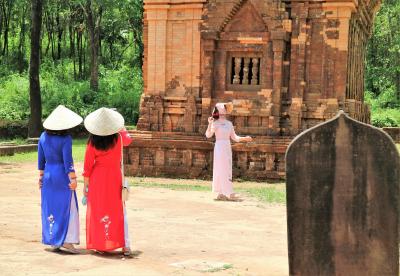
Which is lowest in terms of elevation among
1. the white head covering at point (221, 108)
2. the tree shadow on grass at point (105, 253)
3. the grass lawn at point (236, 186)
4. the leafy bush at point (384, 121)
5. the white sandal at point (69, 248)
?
the grass lawn at point (236, 186)

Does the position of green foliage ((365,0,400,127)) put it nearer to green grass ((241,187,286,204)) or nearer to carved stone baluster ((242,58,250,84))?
carved stone baluster ((242,58,250,84))

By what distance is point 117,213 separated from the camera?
7277mm

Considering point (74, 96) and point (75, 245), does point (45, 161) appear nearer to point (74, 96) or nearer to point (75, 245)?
point (75, 245)

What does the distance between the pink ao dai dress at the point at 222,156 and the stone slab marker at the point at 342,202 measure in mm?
7127

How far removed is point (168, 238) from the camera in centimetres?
829

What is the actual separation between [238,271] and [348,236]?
1758 mm

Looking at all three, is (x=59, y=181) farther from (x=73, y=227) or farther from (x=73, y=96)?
(x=73, y=96)

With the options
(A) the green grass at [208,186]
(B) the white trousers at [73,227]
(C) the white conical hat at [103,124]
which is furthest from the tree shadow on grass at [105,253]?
(A) the green grass at [208,186]

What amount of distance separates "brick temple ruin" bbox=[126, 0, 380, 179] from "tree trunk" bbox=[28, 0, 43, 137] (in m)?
9.02

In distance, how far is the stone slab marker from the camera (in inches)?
197

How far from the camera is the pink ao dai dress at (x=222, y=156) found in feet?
40.3

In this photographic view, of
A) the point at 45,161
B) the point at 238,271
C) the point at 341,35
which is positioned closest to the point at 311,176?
the point at 238,271

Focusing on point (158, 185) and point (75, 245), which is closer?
point (75, 245)

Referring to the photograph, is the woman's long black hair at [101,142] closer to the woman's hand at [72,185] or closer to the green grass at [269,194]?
the woman's hand at [72,185]
